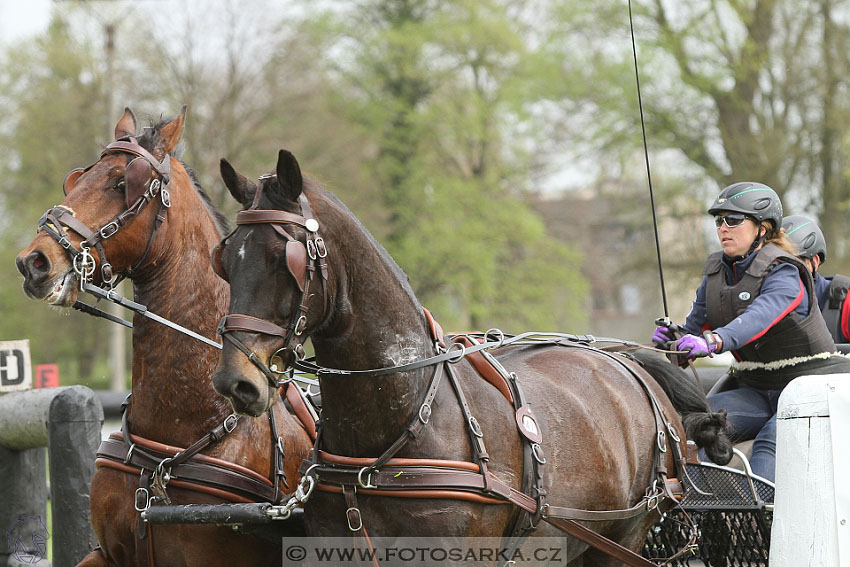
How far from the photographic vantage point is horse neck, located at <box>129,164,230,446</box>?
13.1ft

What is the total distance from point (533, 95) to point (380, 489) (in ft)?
64.4

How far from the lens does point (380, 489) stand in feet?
10.6

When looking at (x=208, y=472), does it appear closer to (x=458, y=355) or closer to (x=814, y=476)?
(x=458, y=355)

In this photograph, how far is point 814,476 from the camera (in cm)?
303

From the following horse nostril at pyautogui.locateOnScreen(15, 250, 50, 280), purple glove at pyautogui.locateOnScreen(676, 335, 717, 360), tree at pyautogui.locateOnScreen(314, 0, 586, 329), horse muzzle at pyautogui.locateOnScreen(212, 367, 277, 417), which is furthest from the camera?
tree at pyautogui.locateOnScreen(314, 0, 586, 329)

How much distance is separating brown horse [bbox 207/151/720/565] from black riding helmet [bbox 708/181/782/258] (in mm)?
1701

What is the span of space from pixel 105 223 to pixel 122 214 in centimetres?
8

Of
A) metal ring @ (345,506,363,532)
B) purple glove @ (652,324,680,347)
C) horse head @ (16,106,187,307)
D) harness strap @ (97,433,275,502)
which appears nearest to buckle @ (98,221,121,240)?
horse head @ (16,106,187,307)

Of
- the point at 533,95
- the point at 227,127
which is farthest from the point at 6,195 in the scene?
the point at 533,95

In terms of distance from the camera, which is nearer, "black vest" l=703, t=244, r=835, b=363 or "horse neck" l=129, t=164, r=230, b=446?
"horse neck" l=129, t=164, r=230, b=446

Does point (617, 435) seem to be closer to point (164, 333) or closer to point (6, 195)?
point (164, 333)

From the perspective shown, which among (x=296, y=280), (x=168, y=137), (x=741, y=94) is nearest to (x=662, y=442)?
(x=296, y=280)

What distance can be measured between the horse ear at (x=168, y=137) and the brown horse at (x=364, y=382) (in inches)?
41.7

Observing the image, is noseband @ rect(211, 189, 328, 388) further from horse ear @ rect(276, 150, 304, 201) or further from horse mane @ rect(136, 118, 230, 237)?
horse mane @ rect(136, 118, 230, 237)
